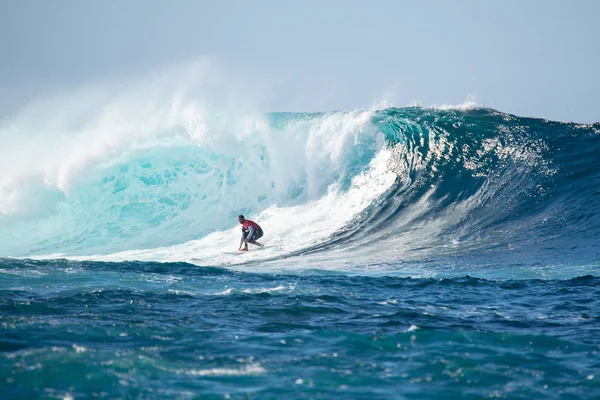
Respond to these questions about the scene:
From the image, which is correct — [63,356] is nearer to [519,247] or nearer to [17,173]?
[519,247]

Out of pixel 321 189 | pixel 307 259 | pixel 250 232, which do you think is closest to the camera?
pixel 307 259

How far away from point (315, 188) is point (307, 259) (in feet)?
20.4

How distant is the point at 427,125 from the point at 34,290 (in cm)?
1528

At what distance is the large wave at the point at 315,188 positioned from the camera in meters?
14.9

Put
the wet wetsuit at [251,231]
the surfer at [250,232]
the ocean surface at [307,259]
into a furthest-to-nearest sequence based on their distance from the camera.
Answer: the wet wetsuit at [251,231]
the surfer at [250,232]
the ocean surface at [307,259]

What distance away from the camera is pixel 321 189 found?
19734 mm

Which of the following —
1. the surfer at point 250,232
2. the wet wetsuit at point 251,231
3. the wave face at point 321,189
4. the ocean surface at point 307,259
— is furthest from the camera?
the wet wetsuit at point 251,231

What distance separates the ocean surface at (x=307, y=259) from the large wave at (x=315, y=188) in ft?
0.24

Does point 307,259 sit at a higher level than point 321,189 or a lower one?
lower

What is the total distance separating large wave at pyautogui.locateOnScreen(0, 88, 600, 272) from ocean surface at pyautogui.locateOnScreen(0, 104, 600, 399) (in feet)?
0.24

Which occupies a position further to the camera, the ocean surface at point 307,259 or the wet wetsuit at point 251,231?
the wet wetsuit at point 251,231

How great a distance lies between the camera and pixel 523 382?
5.19 meters

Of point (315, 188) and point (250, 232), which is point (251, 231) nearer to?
point (250, 232)

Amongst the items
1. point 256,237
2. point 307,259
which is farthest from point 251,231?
point 307,259
